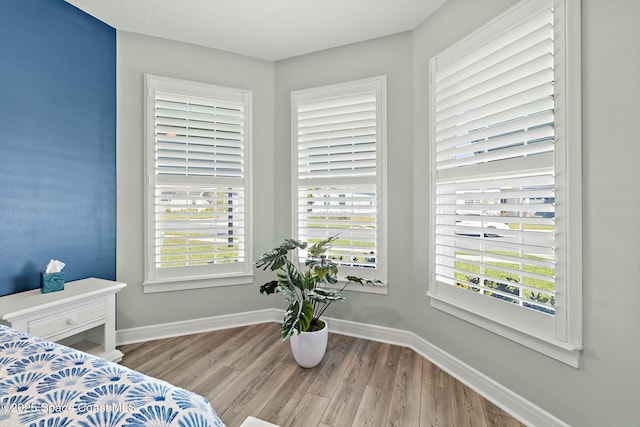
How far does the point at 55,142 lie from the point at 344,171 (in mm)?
2217

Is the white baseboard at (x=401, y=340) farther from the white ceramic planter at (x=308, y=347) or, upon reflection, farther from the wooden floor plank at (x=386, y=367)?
the white ceramic planter at (x=308, y=347)

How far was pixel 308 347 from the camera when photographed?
7.01ft

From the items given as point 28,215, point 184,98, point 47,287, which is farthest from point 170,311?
point 184,98

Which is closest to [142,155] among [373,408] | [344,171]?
[344,171]

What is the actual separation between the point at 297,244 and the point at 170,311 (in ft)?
4.57

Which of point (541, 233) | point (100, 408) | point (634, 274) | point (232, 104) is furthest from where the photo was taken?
point (232, 104)

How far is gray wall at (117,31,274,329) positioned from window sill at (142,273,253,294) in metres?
0.05

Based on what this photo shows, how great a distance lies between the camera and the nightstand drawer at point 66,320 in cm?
175

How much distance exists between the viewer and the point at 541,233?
158 cm

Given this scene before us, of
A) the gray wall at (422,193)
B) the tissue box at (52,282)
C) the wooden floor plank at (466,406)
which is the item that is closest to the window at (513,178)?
the gray wall at (422,193)

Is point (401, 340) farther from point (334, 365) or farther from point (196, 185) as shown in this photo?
point (196, 185)

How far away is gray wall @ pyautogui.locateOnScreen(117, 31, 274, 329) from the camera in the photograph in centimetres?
256

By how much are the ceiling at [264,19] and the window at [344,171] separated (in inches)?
16.6

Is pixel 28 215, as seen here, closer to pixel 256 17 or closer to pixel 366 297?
pixel 256 17
